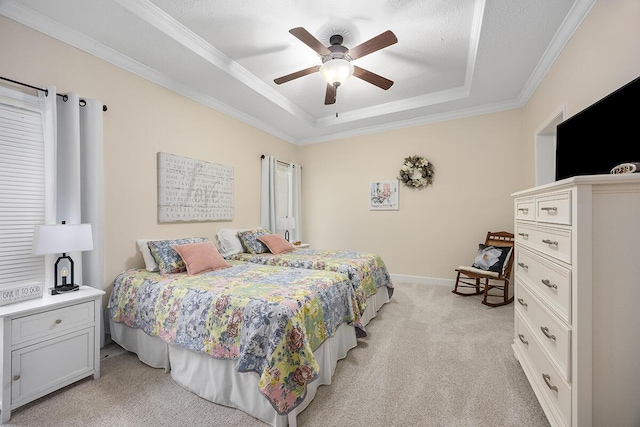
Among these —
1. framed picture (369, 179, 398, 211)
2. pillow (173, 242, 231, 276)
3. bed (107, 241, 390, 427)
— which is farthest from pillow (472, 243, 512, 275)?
pillow (173, 242, 231, 276)

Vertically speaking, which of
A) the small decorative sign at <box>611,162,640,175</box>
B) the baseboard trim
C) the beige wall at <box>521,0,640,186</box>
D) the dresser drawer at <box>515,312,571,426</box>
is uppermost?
the beige wall at <box>521,0,640,186</box>

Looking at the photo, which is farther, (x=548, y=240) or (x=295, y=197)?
(x=295, y=197)

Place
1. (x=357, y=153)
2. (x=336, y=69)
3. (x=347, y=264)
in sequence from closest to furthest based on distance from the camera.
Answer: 1. (x=336, y=69)
2. (x=347, y=264)
3. (x=357, y=153)

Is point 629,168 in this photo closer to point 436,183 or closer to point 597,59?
point 597,59

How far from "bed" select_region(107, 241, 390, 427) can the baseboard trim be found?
7.48 ft

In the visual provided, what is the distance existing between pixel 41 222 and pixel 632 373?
370cm

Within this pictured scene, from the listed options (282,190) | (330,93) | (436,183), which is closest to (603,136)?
(330,93)

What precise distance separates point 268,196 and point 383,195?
199 cm

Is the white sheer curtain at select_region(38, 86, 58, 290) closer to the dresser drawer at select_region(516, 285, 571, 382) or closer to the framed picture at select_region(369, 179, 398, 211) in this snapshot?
the dresser drawer at select_region(516, 285, 571, 382)

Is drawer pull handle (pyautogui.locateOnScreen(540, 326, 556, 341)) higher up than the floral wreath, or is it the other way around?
the floral wreath

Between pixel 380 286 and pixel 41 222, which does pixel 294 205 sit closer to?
pixel 380 286

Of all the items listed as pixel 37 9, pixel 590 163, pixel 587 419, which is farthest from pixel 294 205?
pixel 587 419

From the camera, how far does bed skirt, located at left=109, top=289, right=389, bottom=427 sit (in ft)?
5.12

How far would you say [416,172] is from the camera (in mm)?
4383
